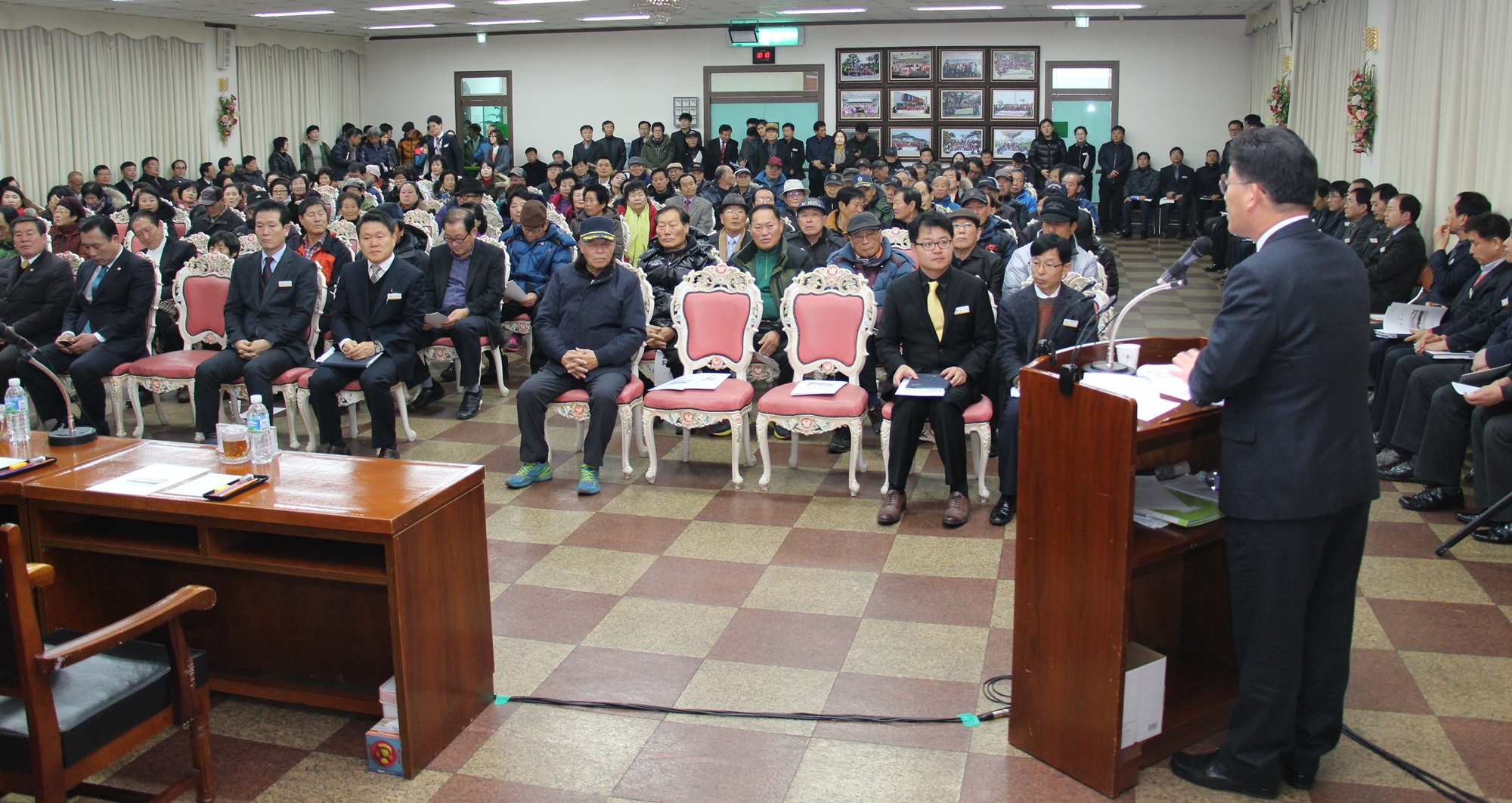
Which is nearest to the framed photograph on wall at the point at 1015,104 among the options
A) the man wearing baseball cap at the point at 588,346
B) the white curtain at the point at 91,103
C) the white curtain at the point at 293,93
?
the white curtain at the point at 293,93

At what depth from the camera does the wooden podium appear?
265 cm

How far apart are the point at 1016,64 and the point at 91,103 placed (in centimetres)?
1329

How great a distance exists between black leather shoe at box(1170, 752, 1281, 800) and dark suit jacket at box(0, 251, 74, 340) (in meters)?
6.57

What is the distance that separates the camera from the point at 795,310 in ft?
19.0

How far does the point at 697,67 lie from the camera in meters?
19.1

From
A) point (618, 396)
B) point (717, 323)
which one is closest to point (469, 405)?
point (618, 396)

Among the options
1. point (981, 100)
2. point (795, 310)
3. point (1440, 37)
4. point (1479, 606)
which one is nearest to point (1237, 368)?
point (1479, 606)

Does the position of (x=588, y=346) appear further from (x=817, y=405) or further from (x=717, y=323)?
(x=817, y=405)

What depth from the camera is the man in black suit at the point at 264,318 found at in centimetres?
605

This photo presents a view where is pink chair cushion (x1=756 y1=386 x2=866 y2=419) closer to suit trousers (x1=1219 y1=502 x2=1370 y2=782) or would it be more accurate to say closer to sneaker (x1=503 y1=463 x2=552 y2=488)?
sneaker (x1=503 y1=463 x2=552 y2=488)

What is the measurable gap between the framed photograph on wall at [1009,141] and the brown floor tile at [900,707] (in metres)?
15.8

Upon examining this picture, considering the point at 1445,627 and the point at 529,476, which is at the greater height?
the point at 529,476

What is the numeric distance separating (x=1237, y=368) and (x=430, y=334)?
17.7ft

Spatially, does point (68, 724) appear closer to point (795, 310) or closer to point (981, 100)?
point (795, 310)
